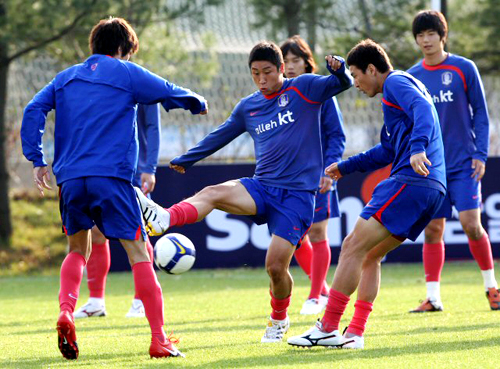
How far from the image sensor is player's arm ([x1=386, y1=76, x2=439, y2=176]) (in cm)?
531

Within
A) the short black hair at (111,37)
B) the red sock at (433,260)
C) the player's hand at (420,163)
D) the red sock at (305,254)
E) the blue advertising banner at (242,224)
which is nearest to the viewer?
the player's hand at (420,163)

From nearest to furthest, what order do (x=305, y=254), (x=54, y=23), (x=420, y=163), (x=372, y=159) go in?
(x=420, y=163) < (x=372, y=159) < (x=305, y=254) < (x=54, y=23)

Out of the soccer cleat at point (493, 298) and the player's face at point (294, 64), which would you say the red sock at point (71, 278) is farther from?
the soccer cleat at point (493, 298)

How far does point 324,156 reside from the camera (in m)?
8.15

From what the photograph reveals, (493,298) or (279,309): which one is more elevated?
(279,309)

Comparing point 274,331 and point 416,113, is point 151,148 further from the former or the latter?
point 416,113

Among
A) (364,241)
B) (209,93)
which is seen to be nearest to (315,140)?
(364,241)

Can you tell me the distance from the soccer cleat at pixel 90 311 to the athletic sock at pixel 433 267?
114 inches

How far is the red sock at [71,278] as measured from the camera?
18.6ft

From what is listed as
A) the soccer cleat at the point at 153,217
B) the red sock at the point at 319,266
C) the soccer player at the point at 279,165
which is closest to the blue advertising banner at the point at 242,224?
the red sock at the point at 319,266

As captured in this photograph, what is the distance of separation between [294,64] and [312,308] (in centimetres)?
212

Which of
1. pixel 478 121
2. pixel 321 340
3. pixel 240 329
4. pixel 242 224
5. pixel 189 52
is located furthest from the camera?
pixel 189 52

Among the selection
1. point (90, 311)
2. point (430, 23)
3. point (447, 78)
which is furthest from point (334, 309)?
point (90, 311)

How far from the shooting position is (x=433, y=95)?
7996 mm
